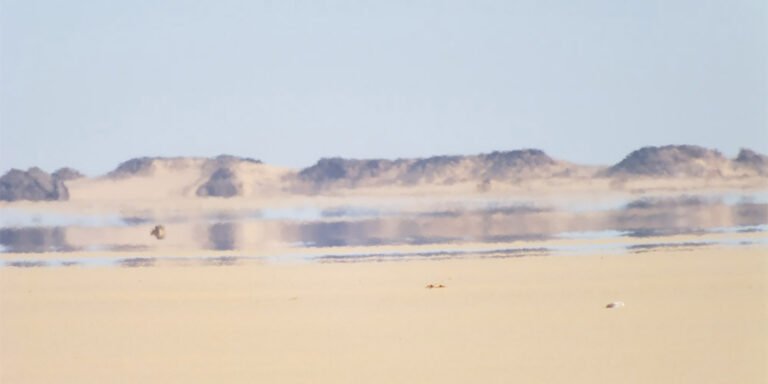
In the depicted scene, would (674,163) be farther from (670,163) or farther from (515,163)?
(515,163)

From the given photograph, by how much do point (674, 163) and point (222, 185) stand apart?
1058 centimetres

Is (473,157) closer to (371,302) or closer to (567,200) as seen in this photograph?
(567,200)

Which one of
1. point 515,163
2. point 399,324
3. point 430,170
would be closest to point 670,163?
point 515,163

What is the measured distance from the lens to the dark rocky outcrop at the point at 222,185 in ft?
95.6

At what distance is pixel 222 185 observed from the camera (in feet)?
96.1

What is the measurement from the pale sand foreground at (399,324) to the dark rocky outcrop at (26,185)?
1152 cm

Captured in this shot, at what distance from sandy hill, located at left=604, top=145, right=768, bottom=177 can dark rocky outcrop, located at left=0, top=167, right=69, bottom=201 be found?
12622 mm

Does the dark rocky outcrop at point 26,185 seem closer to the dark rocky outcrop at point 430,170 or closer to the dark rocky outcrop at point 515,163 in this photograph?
the dark rocky outcrop at point 430,170

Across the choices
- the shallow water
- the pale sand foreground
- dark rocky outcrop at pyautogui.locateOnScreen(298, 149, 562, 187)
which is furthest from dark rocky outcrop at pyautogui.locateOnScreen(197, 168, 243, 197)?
the pale sand foreground

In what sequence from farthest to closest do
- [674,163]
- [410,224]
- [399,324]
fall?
[674,163] < [410,224] < [399,324]

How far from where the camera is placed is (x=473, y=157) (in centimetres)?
3050

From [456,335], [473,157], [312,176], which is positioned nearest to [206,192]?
[312,176]

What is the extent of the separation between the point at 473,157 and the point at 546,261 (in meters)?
15.9

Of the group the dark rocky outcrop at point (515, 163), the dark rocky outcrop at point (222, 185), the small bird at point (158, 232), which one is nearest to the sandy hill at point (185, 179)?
the dark rocky outcrop at point (222, 185)
